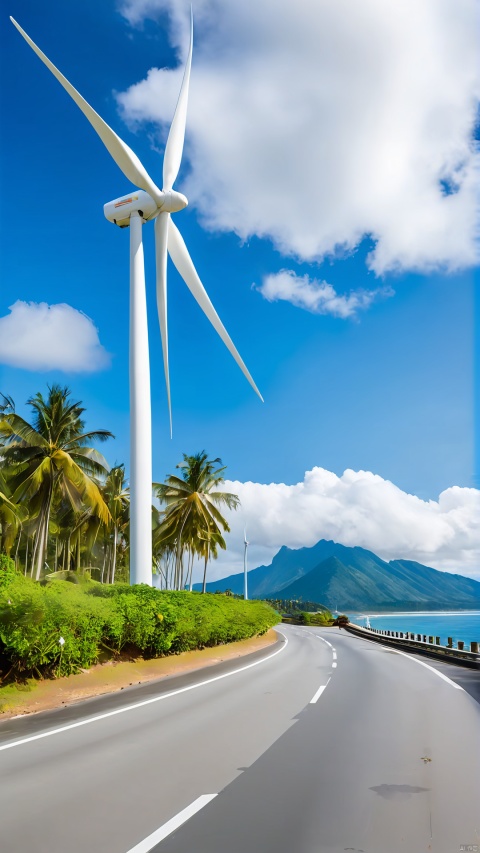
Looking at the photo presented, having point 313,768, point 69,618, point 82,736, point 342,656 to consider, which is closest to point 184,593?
point 342,656

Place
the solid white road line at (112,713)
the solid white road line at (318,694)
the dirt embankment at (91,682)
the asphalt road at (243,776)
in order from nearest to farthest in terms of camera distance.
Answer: the asphalt road at (243,776), the solid white road line at (112,713), the dirt embankment at (91,682), the solid white road line at (318,694)

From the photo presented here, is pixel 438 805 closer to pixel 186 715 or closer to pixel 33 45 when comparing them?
pixel 186 715

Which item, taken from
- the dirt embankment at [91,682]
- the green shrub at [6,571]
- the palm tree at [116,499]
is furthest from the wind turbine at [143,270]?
the palm tree at [116,499]

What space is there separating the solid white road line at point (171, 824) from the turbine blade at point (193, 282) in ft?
53.8

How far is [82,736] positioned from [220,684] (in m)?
6.83

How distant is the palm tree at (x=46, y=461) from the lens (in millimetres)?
31936

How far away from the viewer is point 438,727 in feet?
30.9

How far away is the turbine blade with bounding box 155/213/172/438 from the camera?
23.5m

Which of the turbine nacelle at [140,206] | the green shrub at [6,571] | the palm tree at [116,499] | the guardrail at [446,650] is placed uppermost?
the turbine nacelle at [140,206]

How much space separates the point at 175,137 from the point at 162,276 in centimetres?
608

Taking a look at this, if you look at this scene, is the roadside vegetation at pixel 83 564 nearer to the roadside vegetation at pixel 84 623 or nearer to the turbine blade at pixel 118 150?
the roadside vegetation at pixel 84 623

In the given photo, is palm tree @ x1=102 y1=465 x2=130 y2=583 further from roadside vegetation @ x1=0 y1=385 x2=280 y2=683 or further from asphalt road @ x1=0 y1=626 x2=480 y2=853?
asphalt road @ x1=0 y1=626 x2=480 y2=853

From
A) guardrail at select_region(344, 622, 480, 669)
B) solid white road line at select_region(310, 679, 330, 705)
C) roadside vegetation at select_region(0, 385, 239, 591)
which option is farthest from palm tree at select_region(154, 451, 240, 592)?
solid white road line at select_region(310, 679, 330, 705)

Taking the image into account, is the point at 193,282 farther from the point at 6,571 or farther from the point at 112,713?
the point at 112,713
